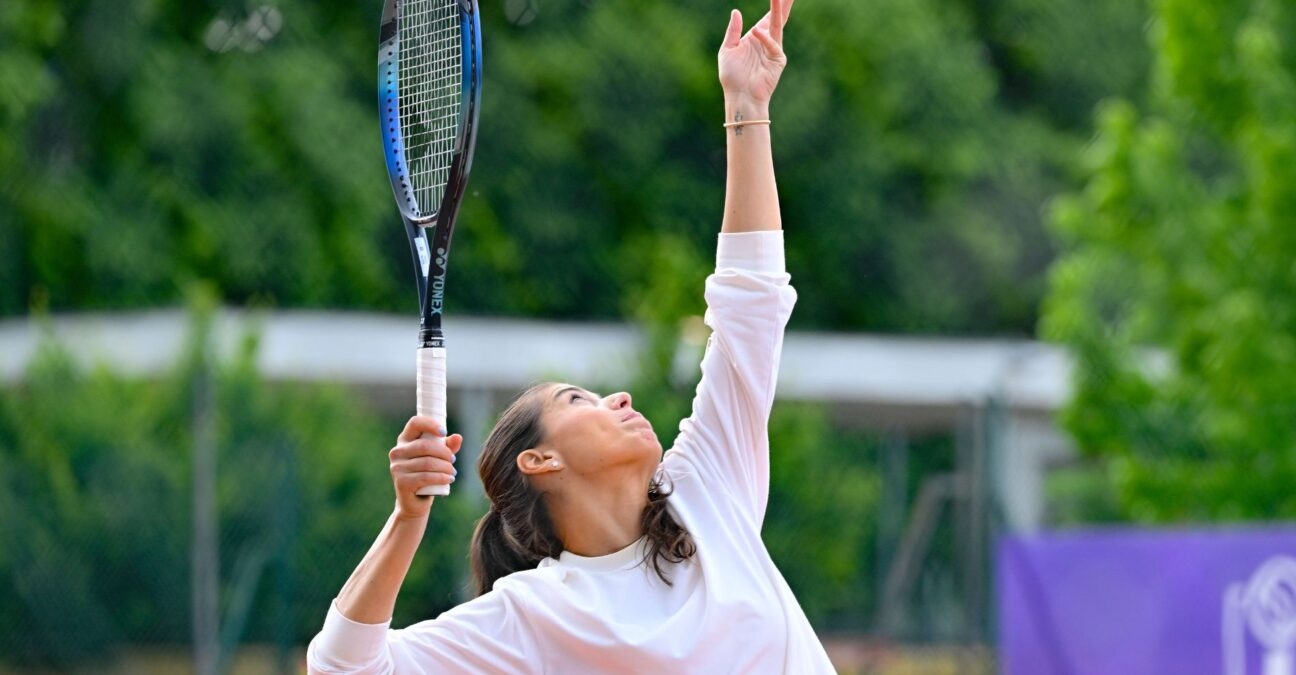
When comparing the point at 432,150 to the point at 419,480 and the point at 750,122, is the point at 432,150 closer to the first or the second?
the point at 750,122

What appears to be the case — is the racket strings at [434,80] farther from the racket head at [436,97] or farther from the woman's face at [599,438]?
the woman's face at [599,438]

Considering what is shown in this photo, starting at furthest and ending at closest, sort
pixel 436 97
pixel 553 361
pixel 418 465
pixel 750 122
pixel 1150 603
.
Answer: pixel 553 361 < pixel 1150 603 < pixel 436 97 < pixel 750 122 < pixel 418 465

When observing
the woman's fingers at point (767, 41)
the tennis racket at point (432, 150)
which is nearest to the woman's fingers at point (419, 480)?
the tennis racket at point (432, 150)

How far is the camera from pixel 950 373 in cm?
1919

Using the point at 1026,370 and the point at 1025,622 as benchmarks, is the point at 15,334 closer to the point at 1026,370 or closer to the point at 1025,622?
the point at 1026,370

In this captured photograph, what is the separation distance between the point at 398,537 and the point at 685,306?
12.0 m

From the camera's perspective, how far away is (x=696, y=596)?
10.1 ft

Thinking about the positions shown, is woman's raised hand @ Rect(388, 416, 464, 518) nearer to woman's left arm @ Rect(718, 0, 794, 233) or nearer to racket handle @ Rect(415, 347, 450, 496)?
racket handle @ Rect(415, 347, 450, 496)

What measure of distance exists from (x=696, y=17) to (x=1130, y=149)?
1232 cm

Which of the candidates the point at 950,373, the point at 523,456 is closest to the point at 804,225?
the point at 950,373

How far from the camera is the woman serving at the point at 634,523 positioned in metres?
2.90

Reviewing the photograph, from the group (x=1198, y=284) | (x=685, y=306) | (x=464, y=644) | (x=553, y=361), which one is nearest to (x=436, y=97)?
(x=464, y=644)

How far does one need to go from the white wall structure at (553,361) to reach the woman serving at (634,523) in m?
9.76

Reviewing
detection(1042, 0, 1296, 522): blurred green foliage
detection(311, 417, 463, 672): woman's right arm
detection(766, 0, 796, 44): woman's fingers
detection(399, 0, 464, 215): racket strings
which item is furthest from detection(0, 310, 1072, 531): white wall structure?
detection(311, 417, 463, 672): woman's right arm
